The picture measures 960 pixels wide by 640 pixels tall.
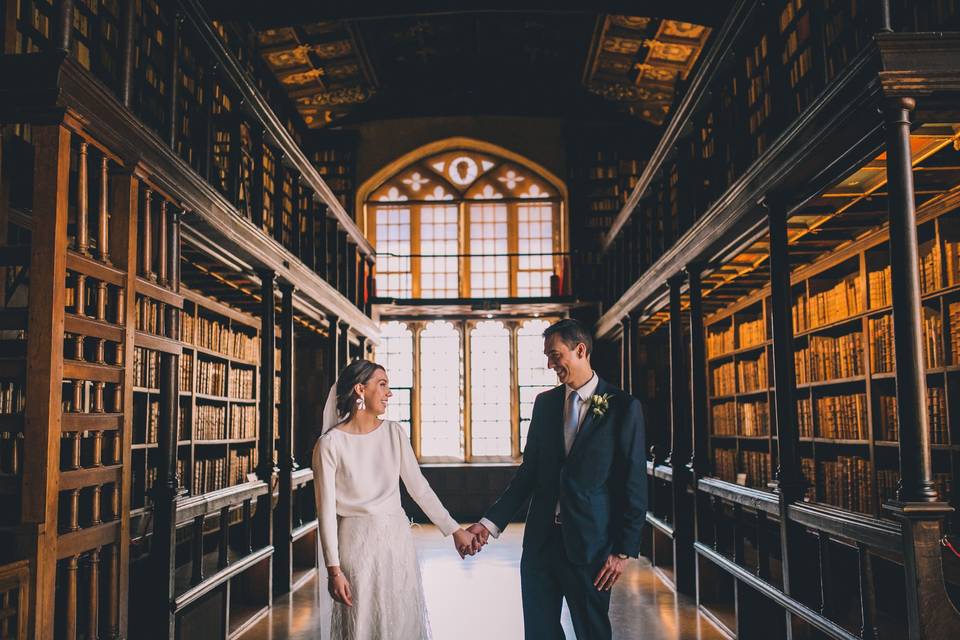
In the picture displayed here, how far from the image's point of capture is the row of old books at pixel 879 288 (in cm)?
585

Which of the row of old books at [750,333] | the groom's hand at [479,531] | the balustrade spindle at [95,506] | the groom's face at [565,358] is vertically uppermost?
the row of old books at [750,333]

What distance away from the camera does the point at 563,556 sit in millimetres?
3148

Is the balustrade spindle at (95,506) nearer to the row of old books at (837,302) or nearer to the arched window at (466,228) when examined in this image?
the row of old books at (837,302)

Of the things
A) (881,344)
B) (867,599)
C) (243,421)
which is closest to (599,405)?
(867,599)

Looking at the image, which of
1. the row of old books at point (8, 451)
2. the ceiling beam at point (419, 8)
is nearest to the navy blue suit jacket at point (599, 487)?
the row of old books at point (8, 451)

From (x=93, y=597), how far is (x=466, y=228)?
36.2 feet

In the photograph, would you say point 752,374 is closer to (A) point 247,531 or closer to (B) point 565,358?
(A) point 247,531

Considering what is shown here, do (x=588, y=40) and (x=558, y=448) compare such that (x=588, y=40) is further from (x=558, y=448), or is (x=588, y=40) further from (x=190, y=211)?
(x=558, y=448)

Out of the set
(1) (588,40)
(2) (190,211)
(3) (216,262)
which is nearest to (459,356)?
(1) (588,40)

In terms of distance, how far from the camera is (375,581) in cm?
335

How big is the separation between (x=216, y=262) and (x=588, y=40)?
25.5 feet

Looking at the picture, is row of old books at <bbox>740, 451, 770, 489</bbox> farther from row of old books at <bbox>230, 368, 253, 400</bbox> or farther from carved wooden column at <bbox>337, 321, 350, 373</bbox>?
row of old books at <bbox>230, 368, 253, 400</bbox>

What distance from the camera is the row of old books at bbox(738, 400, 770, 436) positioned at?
27.9 ft

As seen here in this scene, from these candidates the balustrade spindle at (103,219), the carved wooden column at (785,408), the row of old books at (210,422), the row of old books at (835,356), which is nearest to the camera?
the balustrade spindle at (103,219)
